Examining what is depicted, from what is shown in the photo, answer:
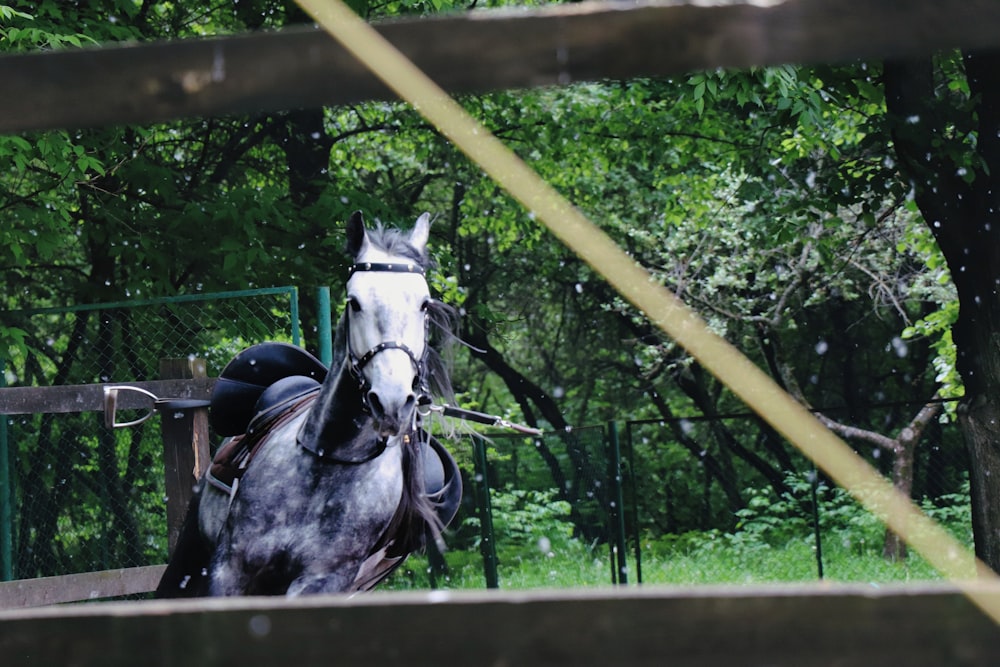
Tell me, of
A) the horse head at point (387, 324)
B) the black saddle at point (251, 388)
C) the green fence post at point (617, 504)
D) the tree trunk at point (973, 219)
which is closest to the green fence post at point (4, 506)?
the black saddle at point (251, 388)

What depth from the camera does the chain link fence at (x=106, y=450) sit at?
25.5 feet

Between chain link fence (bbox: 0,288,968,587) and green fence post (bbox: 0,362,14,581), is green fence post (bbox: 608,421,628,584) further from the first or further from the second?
green fence post (bbox: 0,362,14,581)

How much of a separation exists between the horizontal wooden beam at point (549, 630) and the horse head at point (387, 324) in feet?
8.05

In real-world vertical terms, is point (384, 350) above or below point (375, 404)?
above

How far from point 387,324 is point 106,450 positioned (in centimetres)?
583

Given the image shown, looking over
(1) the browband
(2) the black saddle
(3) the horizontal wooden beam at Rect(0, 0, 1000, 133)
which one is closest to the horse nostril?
(1) the browband

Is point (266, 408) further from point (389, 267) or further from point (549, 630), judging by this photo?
point (549, 630)

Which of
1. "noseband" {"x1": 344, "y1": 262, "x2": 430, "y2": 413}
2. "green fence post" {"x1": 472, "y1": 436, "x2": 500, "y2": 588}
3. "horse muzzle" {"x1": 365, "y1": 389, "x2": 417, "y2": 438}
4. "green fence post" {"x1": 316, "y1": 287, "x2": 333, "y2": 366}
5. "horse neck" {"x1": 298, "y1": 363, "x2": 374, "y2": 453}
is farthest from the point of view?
"green fence post" {"x1": 472, "y1": 436, "x2": 500, "y2": 588}

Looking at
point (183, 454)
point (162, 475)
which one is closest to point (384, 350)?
point (183, 454)

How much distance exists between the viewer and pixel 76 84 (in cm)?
125

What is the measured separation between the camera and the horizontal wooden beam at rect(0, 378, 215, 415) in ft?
18.3

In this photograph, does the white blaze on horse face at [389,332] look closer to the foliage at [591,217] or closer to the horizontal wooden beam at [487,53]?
the horizontal wooden beam at [487,53]

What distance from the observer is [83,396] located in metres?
5.74

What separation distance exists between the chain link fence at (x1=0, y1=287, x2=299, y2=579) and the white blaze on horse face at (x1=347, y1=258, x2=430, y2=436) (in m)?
3.77
